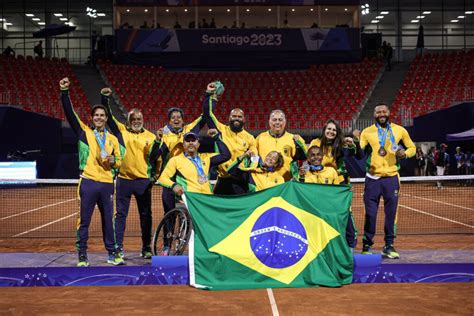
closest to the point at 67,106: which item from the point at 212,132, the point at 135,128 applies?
the point at 135,128

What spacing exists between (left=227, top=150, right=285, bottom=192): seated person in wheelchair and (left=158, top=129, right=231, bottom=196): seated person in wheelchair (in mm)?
258

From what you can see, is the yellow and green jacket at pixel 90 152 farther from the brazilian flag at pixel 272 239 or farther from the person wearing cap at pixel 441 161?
the person wearing cap at pixel 441 161

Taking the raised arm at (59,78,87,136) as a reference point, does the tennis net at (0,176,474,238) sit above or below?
below

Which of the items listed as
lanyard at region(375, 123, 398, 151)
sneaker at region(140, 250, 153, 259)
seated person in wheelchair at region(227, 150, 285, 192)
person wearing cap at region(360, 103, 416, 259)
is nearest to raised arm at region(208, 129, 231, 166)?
seated person in wheelchair at region(227, 150, 285, 192)

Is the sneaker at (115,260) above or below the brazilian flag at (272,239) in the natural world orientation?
below

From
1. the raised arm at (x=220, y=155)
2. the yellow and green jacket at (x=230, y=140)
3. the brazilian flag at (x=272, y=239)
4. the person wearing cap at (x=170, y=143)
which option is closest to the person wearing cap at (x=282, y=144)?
the yellow and green jacket at (x=230, y=140)

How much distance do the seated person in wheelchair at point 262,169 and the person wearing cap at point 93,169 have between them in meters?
1.78

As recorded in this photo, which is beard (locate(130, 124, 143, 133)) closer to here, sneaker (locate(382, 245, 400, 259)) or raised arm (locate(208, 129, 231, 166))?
raised arm (locate(208, 129, 231, 166))

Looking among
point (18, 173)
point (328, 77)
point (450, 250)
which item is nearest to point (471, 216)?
point (450, 250)

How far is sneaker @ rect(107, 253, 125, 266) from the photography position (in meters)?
8.70

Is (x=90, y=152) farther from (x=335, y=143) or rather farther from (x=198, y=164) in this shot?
(x=335, y=143)

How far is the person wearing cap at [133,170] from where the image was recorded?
9086mm

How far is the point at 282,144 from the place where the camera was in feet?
29.0

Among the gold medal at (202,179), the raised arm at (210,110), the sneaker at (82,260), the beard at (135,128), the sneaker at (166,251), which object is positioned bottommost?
the sneaker at (82,260)
